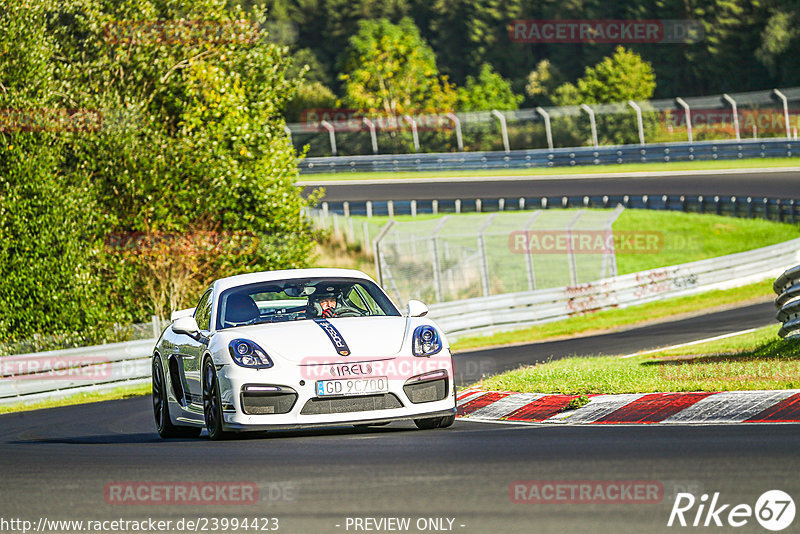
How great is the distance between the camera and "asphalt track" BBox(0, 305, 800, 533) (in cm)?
525

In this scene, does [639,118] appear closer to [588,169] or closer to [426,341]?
[588,169]

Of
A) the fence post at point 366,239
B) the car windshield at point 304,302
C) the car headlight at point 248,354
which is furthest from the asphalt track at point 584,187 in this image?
the car headlight at point 248,354

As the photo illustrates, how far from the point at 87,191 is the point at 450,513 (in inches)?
820

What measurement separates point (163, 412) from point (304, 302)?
1835 mm

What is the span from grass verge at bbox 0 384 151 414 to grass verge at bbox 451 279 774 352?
6551mm

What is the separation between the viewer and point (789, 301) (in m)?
12.6

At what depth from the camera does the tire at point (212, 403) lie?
29.4ft

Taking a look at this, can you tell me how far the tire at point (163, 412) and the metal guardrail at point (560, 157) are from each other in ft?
124

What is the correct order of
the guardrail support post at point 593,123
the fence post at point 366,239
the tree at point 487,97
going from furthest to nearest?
the tree at point 487,97
the guardrail support post at point 593,123
the fence post at point 366,239

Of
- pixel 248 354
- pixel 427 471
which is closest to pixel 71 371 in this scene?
pixel 248 354

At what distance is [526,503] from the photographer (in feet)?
17.6

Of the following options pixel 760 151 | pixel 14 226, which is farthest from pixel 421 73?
pixel 14 226

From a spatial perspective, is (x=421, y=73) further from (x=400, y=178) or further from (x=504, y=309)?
(x=504, y=309)

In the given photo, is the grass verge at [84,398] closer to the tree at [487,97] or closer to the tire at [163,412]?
the tire at [163,412]
